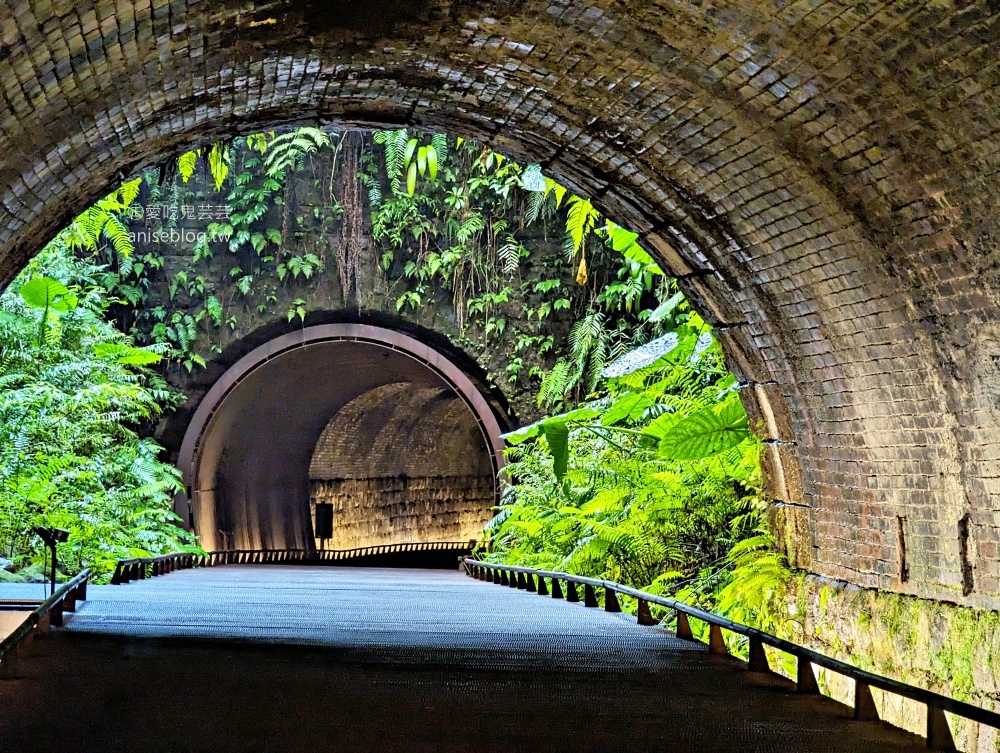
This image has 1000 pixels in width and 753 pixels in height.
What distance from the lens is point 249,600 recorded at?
37.5 feet

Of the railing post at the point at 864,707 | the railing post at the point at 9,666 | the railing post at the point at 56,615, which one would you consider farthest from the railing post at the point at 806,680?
the railing post at the point at 56,615

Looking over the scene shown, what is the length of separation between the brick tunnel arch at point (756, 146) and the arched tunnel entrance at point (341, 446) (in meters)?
9.11

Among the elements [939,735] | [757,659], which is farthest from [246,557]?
[939,735]

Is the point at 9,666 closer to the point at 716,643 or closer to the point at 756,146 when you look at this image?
the point at 716,643

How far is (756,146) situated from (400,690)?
3746 millimetres

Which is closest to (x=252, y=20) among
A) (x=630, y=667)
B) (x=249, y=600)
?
(x=630, y=667)

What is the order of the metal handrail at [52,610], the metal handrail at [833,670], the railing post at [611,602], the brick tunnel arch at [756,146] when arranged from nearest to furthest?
the metal handrail at [833,670], the brick tunnel arch at [756,146], the metal handrail at [52,610], the railing post at [611,602]

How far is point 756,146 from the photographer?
738cm

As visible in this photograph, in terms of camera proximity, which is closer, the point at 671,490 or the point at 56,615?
the point at 56,615

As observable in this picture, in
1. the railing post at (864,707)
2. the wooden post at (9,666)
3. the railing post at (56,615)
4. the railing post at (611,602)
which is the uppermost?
the railing post at (56,615)

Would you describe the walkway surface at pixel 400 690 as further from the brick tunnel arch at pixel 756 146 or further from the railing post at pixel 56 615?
the brick tunnel arch at pixel 756 146

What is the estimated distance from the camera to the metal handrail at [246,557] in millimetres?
13508

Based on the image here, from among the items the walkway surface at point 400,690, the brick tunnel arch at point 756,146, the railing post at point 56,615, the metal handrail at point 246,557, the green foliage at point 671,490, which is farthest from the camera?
the metal handrail at point 246,557

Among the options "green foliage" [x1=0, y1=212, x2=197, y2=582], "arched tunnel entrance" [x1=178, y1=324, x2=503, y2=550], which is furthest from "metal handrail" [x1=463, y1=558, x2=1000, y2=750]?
"arched tunnel entrance" [x1=178, y1=324, x2=503, y2=550]
